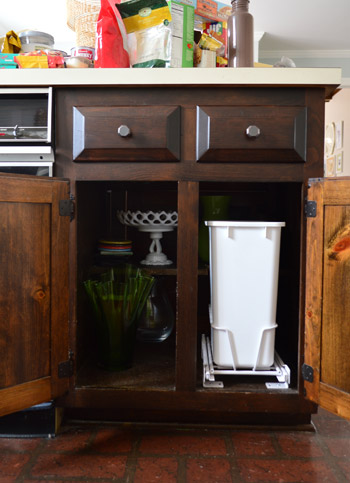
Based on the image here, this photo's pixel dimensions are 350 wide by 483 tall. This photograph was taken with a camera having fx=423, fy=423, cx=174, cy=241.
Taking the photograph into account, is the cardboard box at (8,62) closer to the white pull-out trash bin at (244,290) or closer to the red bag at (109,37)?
the red bag at (109,37)

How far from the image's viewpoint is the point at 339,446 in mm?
1182

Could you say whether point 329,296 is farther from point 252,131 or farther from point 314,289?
point 252,131

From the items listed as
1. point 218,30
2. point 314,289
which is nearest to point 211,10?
point 218,30

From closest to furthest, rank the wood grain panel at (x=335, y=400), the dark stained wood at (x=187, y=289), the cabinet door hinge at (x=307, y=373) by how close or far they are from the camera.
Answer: the wood grain panel at (x=335, y=400) → the cabinet door hinge at (x=307, y=373) → the dark stained wood at (x=187, y=289)

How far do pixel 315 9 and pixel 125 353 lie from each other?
15.4 ft

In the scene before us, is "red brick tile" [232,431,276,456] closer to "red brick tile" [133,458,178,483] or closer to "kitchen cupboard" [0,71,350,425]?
"kitchen cupboard" [0,71,350,425]

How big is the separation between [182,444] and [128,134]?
34.6 inches

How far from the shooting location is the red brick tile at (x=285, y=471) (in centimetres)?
103

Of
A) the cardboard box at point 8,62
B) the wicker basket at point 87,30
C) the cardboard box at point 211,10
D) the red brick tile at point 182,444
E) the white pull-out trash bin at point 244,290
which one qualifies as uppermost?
the cardboard box at point 211,10

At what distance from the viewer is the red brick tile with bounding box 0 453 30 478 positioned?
1045mm

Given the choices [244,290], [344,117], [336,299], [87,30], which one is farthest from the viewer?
[344,117]

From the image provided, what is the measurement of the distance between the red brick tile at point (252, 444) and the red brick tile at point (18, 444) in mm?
563

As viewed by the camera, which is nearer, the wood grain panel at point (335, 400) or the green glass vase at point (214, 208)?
the wood grain panel at point (335, 400)

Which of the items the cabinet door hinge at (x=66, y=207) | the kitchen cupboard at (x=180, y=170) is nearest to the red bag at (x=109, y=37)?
the kitchen cupboard at (x=180, y=170)
